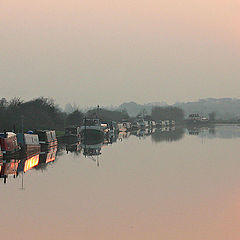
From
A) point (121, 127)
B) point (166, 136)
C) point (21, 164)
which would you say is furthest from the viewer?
point (121, 127)

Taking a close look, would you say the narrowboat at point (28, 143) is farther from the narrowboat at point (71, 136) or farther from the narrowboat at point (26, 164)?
the narrowboat at point (71, 136)

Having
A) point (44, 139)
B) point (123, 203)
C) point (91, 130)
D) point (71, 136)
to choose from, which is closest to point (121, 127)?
point (91, 130)

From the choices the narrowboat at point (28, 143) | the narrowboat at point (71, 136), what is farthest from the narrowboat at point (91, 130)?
the narrowboat at point (28, 143)

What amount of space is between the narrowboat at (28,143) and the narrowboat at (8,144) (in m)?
2.41

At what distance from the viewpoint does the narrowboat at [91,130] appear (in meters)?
83.5

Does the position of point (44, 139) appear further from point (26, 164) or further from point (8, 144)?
point (26, 164)

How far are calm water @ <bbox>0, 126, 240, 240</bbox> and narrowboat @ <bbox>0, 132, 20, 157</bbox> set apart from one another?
434cm

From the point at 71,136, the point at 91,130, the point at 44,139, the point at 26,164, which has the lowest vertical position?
the point at 26,164

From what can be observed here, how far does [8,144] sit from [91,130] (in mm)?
41275

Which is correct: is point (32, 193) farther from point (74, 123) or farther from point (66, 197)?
point (74, 123)

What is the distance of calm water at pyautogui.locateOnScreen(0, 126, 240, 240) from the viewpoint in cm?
1812

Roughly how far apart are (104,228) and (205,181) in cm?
1333

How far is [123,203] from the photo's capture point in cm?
2319

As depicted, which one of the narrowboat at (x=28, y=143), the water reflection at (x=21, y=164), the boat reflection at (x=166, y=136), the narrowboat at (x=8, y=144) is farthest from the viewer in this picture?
the boat reflection at (x=166, y=136)
